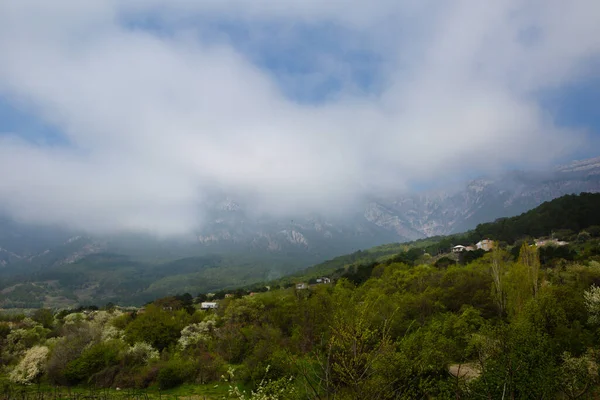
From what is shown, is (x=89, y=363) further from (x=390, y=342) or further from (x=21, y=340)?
(x=390, y=342)

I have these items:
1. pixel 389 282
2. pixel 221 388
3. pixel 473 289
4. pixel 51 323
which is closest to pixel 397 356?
pixel 221 388

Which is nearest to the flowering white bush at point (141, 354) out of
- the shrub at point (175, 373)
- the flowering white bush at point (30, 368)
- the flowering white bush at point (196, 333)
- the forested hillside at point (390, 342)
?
the forested hillside at point (390, 342)

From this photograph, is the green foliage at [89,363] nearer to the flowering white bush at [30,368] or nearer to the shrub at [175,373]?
the flowering white bush at [30,368]

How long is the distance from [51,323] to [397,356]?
84.8m

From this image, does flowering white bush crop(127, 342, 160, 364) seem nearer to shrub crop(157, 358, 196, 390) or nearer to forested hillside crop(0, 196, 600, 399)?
forested hillside crop(0, 196, 600, 399)

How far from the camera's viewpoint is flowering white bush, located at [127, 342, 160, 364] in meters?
45.2

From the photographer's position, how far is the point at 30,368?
41.9 meters

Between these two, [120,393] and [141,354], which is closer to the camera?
[120,393]

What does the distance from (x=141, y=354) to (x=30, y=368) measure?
13.1m

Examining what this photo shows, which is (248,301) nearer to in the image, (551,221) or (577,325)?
(577,325)

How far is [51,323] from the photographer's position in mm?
73250

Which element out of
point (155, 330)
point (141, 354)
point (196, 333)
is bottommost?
point (196, 333)

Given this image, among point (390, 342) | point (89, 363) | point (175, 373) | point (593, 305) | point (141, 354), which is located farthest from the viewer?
point (141, 354)

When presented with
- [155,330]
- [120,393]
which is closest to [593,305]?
[120,393]
